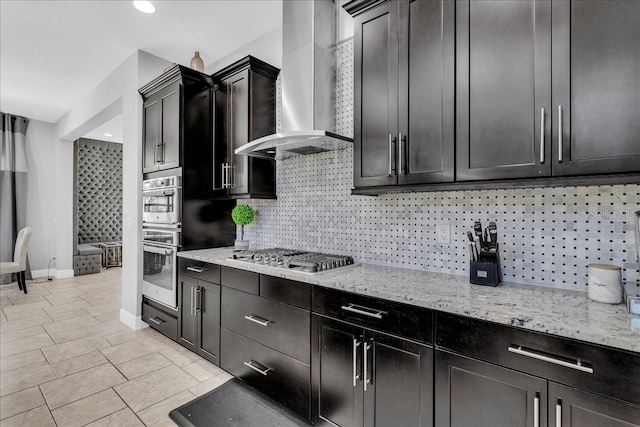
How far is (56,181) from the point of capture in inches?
252

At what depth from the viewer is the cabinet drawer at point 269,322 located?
1.87m

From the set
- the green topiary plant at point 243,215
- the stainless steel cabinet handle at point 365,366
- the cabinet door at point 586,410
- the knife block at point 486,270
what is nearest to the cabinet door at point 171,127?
the green topiary plant at point 243,215

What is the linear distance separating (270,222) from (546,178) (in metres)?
2.34

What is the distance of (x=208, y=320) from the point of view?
8.62ft

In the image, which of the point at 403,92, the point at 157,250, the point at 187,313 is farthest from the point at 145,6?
the point at 187,313

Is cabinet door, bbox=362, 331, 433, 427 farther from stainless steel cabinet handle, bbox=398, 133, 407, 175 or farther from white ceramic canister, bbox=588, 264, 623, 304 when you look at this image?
stainless steel cabinet handle, bbox=398, 133, 407, 175

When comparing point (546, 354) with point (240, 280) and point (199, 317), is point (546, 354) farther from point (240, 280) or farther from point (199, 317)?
point (199, 317)

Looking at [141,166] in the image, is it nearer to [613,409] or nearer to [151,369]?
[151,369]

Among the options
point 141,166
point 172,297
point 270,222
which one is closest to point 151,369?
point 172,297

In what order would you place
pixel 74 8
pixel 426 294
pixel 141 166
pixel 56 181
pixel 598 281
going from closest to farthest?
pixel 598 281 → pixel 426 294 → pixel 74 8 → pixel 141 166 → pixel 56 181

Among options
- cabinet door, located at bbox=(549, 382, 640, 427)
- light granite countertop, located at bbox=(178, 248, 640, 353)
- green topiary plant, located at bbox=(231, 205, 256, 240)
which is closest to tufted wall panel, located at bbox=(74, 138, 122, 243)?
green topiary plant, located at bbox=(231, 205, 256, 240)

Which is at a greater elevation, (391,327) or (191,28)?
(191,28)

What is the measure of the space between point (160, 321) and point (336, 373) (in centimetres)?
237

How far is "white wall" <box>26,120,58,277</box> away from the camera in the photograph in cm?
614
